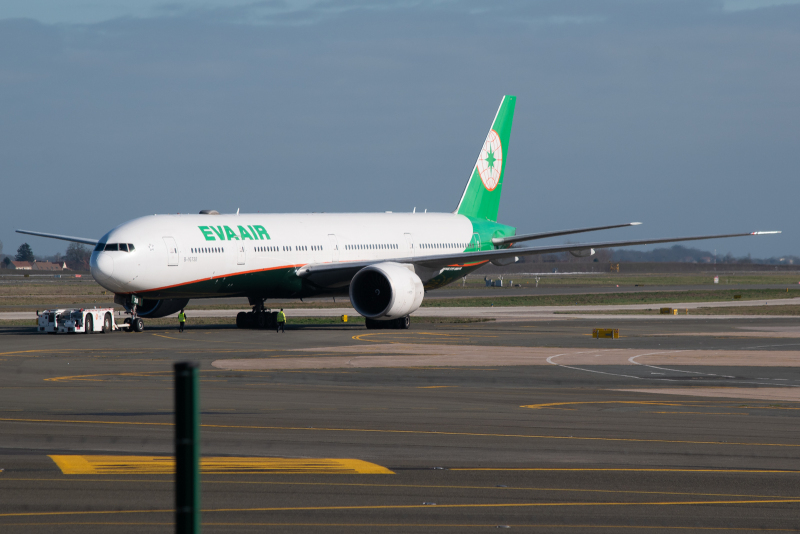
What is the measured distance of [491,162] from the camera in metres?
56.0

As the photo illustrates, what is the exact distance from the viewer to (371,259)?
46.9m

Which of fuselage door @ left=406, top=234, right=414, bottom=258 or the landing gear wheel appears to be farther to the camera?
fuselage door @ left=406, top=234, right=414, bottom=258

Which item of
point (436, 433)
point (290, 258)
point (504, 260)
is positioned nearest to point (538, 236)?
point (504, 260)

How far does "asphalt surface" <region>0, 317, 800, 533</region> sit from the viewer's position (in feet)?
32.5

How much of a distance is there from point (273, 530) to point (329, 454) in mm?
4069

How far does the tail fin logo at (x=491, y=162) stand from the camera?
55.4m

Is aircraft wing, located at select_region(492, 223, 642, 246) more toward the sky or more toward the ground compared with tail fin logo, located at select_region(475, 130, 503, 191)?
more toward the ground

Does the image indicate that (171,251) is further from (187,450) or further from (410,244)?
(187,450)

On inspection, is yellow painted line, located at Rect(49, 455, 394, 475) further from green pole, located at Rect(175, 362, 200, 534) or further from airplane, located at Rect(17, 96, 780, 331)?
airplane, located at Rect(17, 96, 780, 331)

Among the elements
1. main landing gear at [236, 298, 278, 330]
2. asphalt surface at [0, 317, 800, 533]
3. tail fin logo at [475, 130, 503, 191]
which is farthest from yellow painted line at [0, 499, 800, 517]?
tail fin logo at [475, 130, 503, 191]

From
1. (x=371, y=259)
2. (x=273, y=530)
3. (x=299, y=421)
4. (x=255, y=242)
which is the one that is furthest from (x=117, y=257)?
(x=273, y=530)

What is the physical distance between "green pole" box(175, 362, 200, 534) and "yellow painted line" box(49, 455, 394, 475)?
7.29 metres

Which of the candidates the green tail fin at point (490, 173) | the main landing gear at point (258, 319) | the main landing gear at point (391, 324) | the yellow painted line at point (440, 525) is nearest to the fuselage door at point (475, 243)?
the green tail fin at point (490, 173)

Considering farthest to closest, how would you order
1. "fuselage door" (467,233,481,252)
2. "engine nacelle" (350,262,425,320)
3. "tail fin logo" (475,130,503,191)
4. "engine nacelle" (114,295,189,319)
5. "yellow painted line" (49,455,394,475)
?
"tail fin logo" (475,130,503,191) → "fuselage door" (467,233,481,252) → "engine nacelle" (114,295,189,319) → "engine nacelle" (350,262,425,320) → "yellow painted line" (49,455,394,475)
